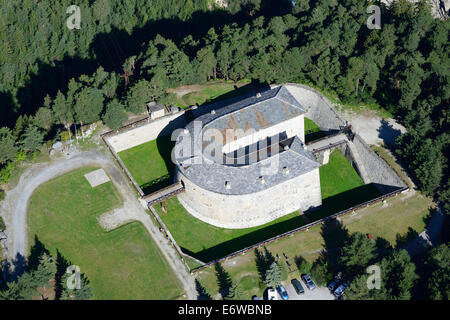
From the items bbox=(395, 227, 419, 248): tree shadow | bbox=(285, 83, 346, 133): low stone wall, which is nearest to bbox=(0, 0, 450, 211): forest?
bbox=(285, 83, 346, 133): low stone wall

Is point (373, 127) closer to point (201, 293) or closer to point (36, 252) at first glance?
point (201, 293)

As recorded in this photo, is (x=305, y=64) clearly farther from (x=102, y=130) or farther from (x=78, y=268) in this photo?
(x=78, y=268)

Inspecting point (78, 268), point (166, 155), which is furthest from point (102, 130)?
point (78, 268)

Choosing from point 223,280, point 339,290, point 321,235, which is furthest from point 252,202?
point 339,290

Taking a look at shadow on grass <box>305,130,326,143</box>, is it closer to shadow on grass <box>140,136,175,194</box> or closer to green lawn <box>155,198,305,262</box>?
green lawn <box>155,198,305,262</box>

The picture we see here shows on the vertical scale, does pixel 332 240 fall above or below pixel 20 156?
below

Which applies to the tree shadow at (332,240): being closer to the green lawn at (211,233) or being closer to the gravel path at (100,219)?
the green lawn at (211,233)

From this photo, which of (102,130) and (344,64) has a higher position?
(344,64)
